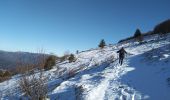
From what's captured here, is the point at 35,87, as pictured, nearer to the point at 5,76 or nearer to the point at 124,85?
the point at 124,85

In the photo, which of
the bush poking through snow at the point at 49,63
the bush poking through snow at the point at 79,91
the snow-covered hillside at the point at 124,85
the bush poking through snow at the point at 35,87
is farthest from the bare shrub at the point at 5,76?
the bush poking through snow at the point at 35,87

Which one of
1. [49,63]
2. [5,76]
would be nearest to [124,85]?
[49,63]

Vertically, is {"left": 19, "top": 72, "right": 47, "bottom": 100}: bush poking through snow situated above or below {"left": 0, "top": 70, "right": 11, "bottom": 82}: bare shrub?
above

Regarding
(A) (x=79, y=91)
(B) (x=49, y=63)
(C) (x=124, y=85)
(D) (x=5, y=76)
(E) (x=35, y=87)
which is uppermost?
(B) (x=49, y=63)

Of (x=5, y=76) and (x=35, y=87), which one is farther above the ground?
(x=35, y=87)

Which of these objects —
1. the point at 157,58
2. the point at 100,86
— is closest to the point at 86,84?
the point at 100,86

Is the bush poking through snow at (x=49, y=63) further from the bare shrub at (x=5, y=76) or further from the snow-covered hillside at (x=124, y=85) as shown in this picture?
the snow-covered hillside at (x=124, y=85)

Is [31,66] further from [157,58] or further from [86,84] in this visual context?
[157,58]

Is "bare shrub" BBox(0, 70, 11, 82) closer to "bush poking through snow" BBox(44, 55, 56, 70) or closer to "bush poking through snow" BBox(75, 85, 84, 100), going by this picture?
"bush poking through snow" BBox(44, 55, 56, 70)

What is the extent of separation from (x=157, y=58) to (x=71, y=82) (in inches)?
367

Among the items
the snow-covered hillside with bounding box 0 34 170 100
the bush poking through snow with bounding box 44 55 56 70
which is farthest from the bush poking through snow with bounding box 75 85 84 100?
the bush poking through snow with bounding box 44 55 56 70

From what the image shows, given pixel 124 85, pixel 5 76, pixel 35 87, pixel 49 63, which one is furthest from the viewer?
pixel 5 76

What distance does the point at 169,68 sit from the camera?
2017cm

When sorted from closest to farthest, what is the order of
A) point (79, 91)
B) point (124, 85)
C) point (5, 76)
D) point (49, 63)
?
point (79, 91), point (124, 85), point (49, 63), point (5, 76)
